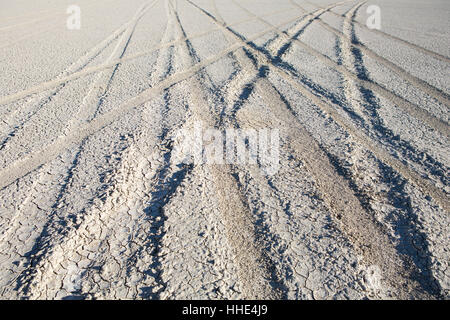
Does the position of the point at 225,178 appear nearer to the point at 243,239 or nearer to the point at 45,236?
the point at 243,239

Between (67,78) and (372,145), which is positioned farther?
(67,78)

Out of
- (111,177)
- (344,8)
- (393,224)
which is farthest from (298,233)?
(344,8)

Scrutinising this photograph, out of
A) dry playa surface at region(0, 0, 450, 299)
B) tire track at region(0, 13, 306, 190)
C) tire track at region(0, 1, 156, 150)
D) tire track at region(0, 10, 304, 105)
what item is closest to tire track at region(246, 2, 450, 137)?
dry playa surface at region(0, 0, 450, 299)

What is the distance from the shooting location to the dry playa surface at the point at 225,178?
64.8 inches

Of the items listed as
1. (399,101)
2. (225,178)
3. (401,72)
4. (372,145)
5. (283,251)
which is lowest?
(283,251)

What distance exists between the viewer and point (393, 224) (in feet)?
6.26

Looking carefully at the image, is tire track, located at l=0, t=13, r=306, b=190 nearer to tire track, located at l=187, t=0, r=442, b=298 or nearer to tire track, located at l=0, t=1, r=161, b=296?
Result: tire track, located at l=0, t=1, r=161, b=296

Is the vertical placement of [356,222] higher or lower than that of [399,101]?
lower

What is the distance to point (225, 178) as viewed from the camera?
2326 millimetres

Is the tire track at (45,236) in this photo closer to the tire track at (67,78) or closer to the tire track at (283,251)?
the tire track at (283,251)

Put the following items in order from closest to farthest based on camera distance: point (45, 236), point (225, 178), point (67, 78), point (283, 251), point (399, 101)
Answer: point (283, 251) → point (45, 236) → point (225, 178) → point (399, 101) → point (67, 78)

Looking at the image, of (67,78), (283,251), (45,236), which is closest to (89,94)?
(67,78)

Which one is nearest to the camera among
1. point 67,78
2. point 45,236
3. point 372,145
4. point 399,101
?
point 45,236

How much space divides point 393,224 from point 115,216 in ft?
5.93
